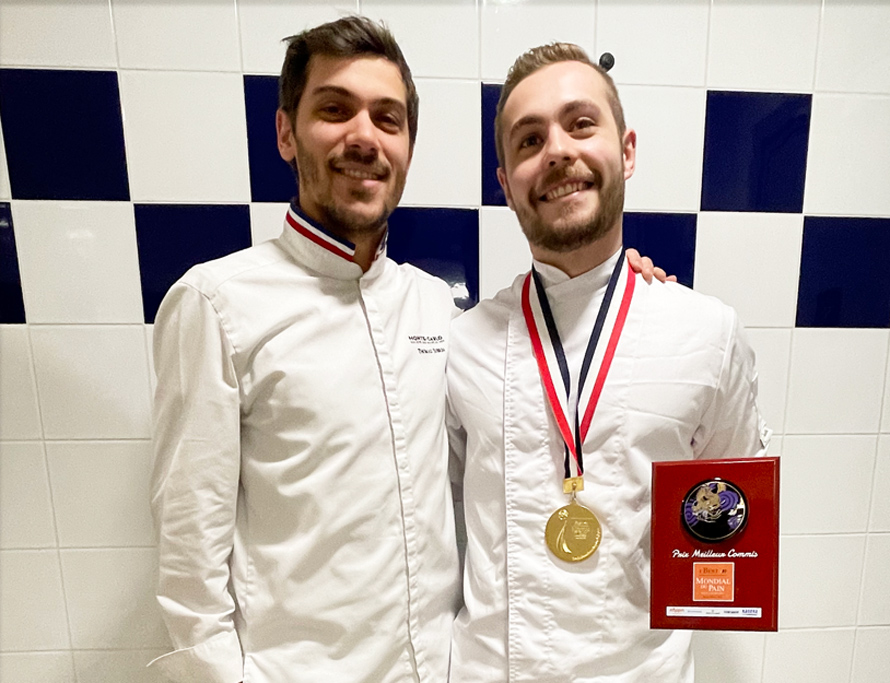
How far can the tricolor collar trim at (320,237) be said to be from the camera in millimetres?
833

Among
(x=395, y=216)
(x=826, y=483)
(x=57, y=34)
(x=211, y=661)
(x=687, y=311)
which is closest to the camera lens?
(x=211, y=661)

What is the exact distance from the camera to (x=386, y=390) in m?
0.84

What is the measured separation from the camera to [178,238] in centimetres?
111

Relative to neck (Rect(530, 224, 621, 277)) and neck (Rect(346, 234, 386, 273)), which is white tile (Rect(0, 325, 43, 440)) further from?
neck (Rect(530, 224, 621, 277))

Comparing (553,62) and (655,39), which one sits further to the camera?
(655,39)

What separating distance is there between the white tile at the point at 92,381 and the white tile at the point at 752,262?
1.22 meters

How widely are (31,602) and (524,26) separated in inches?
64.0

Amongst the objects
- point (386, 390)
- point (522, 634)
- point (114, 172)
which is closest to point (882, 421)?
point (522, 634)

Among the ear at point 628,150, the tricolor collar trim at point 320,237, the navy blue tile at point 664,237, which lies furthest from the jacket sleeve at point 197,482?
the navy blue tile at point 664,237

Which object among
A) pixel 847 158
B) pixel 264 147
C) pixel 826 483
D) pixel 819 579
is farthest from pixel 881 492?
pixel 264 147

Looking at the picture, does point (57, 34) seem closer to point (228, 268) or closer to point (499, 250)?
point (228, 268)

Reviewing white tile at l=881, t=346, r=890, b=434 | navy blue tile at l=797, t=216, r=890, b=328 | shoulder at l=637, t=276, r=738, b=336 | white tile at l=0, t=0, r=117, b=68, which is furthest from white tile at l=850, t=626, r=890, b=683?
white tile at l=0, t=0, r=117, b=68

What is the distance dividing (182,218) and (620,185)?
854mm

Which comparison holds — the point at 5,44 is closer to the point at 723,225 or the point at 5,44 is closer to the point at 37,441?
the point at 37,441
